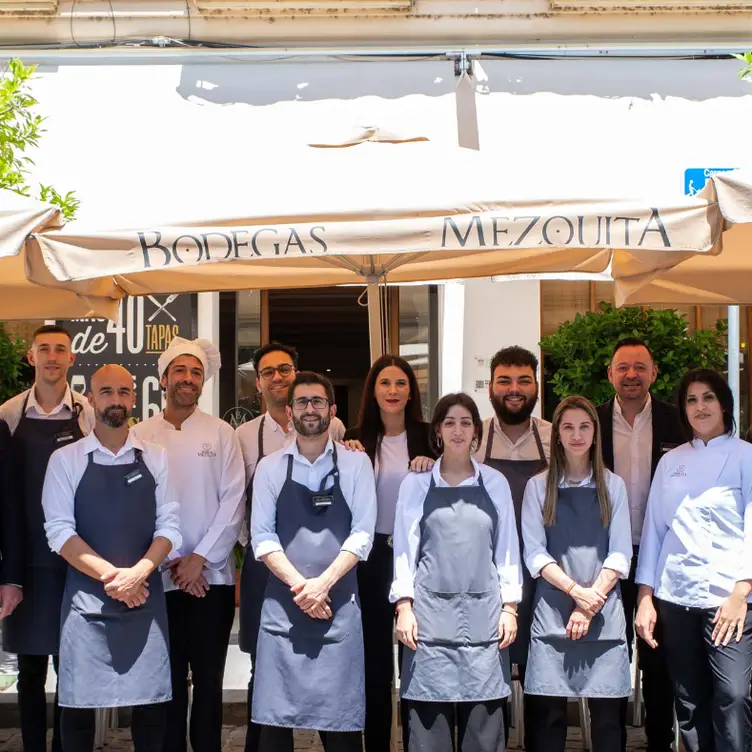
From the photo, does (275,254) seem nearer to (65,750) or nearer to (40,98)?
(65,750)

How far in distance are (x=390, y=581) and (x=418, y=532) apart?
51 cm

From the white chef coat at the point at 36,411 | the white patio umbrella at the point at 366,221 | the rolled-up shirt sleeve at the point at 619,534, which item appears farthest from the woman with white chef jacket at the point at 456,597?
the white chef coat at the point at 36,411

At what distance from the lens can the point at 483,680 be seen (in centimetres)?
426

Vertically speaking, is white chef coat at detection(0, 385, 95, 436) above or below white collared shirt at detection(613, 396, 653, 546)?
above

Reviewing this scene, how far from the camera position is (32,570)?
16.4ft

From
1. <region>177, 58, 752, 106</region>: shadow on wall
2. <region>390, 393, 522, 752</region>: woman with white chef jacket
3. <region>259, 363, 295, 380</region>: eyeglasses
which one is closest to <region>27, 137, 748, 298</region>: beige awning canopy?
<region>390, 393, 522, 752</region>: woman with white chef jacket

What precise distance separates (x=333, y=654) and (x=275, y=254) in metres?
1.68

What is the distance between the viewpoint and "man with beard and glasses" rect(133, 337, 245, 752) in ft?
16.1

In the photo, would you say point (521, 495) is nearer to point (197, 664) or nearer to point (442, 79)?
point (197, 664)

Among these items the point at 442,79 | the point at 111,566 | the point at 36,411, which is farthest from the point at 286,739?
the point at 442,79

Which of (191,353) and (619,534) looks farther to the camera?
(191,353)

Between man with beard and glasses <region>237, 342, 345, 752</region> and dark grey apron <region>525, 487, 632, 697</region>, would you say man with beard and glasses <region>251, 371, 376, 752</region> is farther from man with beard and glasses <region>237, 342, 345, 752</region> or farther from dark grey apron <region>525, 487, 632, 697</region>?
dark grey apron <region>525, 487, 632, 697</region>

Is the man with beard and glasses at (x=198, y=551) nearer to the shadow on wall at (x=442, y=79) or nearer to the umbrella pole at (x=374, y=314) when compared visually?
the umbrella pole at (x=374, y=314)

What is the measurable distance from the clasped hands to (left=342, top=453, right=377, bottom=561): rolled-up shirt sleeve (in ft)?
0.62
